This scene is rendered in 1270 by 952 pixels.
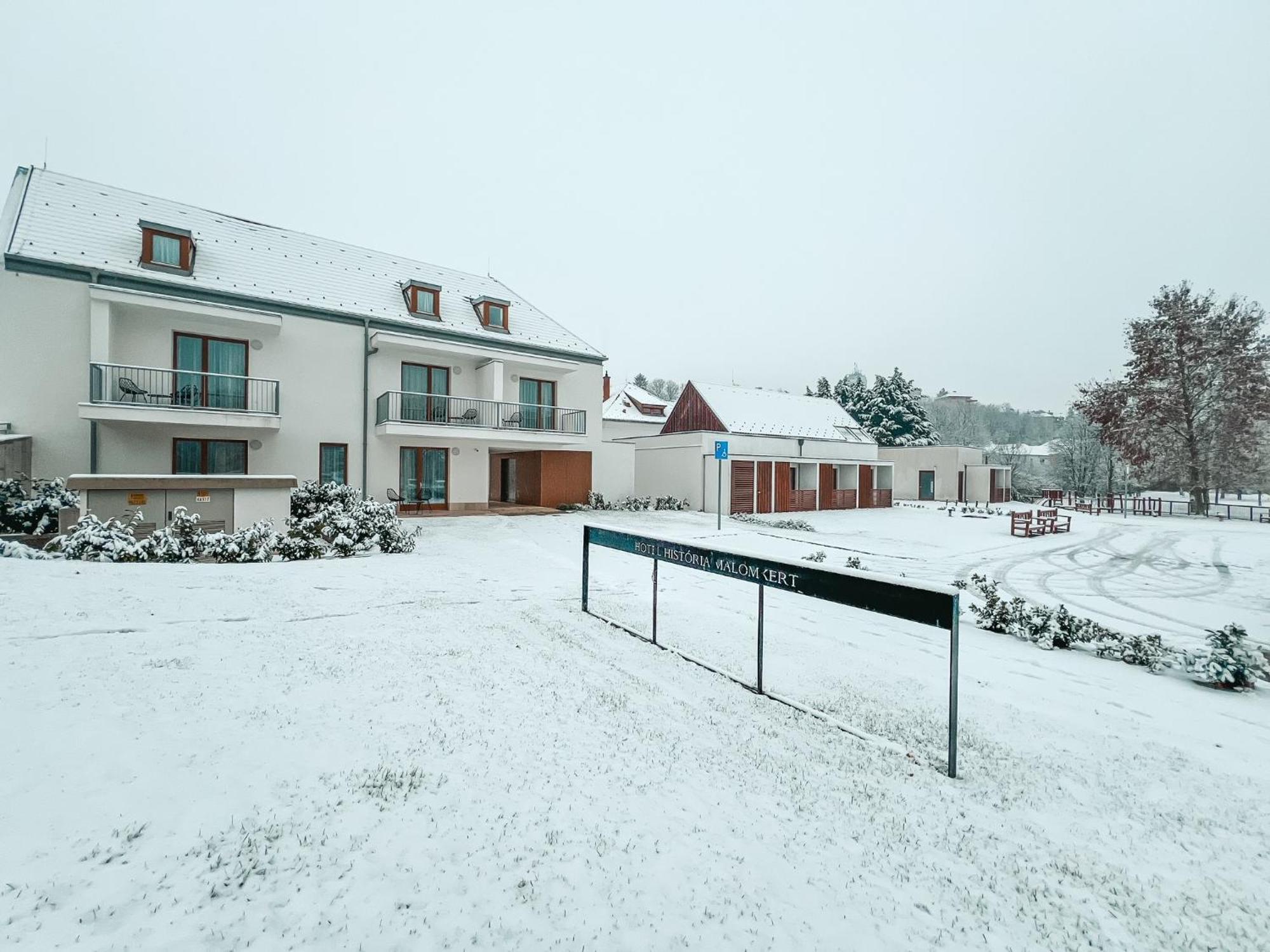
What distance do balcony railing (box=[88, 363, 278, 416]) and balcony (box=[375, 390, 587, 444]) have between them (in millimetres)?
3068

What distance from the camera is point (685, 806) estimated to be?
304cm

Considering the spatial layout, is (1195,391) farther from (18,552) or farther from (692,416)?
(18,552)

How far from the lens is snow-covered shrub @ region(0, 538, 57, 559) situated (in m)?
8.37

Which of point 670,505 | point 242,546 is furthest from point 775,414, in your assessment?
point 242,546

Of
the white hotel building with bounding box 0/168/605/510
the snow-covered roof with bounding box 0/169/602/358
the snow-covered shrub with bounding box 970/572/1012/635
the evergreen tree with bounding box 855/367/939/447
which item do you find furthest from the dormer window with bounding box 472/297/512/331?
the evergreen tree with bounding box 855/367/939/447

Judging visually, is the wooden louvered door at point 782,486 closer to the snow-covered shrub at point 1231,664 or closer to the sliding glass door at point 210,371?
the sliding glass door at point 210,371

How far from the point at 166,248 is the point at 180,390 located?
13.1 ft

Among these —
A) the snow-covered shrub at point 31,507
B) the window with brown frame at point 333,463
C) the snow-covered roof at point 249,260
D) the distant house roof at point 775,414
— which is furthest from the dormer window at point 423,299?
the distant house roof at point 775,414

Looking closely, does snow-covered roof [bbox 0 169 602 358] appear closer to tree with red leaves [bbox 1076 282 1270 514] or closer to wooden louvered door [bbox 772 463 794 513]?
wooden louvered door [bbox 772 463 794 513]

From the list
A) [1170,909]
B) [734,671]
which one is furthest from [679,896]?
[734,671]

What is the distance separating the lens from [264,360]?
53.8 feet

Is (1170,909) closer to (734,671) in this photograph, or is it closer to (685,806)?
(685,806)

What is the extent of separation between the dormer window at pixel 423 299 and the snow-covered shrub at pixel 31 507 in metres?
10.5

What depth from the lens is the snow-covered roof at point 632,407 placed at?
33344mm
